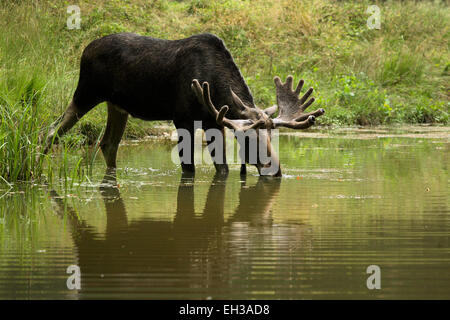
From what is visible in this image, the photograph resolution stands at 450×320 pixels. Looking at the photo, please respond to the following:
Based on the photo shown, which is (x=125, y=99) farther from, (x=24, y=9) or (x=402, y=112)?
(x=402, y=112)

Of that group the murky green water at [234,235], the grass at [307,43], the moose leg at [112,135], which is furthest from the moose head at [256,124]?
the grass at [307,43]

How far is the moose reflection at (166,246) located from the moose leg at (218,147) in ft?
5.50

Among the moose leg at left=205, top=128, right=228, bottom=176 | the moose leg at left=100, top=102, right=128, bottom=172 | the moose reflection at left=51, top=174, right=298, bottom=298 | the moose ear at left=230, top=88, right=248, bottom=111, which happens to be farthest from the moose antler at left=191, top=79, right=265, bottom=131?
the moose leg at left=100, top=102, right=128, bottom=172

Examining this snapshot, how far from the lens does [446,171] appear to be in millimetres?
10391

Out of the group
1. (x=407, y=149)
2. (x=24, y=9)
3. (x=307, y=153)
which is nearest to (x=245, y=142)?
(x=307, y=153)

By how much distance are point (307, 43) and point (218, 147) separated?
43.0 feet

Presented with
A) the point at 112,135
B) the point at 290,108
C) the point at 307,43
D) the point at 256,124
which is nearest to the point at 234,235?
the point at 256,124

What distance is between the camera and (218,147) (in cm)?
1015

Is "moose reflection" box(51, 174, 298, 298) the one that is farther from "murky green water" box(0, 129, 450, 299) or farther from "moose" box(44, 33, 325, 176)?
"moose" box(44, 33, 325, 176)

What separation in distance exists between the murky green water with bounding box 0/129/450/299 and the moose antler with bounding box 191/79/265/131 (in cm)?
68

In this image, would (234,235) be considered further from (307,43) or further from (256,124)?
(307,43)

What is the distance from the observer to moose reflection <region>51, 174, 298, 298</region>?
16.1 feet

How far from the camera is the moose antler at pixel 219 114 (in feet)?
30.2
